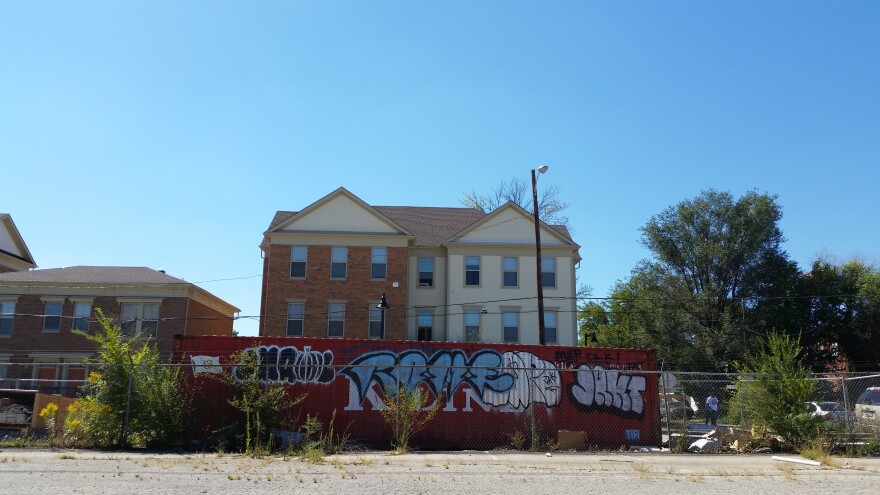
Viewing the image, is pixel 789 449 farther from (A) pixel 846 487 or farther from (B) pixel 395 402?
(B) pixel 395 402

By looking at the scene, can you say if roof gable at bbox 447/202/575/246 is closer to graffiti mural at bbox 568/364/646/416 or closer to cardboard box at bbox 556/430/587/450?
graffiti mural at bbox 568/364/646/416

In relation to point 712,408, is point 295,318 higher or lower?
higher

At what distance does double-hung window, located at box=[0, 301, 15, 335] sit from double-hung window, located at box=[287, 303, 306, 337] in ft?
44.6

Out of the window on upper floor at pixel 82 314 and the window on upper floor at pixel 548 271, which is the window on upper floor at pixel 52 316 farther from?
the window on upper floor at pixel 548 271

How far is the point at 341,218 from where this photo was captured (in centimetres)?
3391

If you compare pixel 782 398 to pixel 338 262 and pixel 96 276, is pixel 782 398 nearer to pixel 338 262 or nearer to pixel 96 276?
pixel 338 262

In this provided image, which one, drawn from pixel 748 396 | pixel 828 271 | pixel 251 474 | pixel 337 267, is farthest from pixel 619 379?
pixel 828 271

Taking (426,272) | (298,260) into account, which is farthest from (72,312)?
(426,272)

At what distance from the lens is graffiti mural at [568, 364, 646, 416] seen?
18594 mm

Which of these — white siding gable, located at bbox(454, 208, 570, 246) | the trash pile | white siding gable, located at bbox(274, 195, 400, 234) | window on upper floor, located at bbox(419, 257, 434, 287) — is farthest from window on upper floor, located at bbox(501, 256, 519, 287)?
the trash pile

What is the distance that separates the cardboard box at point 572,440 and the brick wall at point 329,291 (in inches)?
646

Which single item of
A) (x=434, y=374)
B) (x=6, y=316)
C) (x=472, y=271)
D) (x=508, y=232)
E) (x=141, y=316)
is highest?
(x=508, y=232)

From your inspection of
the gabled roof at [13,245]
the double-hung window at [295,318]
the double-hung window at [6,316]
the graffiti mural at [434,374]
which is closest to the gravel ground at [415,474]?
the graffiti mural at [434,374]

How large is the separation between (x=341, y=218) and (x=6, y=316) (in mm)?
16921
